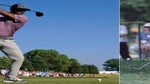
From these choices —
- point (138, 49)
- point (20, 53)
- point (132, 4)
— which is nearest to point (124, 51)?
point (138, 49)

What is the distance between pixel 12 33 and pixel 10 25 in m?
0.19

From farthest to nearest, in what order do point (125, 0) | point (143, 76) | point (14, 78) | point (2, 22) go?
point (125, 0) → point (143, 76) → point (14, 78) → point (2, 22)

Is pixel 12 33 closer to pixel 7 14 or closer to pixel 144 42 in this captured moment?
pixel 7 14

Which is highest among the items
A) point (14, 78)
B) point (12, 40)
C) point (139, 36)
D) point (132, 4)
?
point (132, 4)

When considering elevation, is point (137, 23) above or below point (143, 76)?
above

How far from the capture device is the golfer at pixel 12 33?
8.38 metres

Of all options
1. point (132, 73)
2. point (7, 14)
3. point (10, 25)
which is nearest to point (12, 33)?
point (10, 25)

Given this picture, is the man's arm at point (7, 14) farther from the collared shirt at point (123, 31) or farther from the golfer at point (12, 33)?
the collared shirt at point (123, 31)

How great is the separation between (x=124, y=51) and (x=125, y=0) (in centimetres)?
186

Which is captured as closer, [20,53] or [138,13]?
[20,53]

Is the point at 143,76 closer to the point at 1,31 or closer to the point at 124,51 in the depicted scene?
the point at 124,51

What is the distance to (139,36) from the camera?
15906 millimetres

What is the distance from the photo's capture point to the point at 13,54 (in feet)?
29.0

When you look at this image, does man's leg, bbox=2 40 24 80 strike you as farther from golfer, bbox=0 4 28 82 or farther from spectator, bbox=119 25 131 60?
spectator, bbox=119 25 131 60
